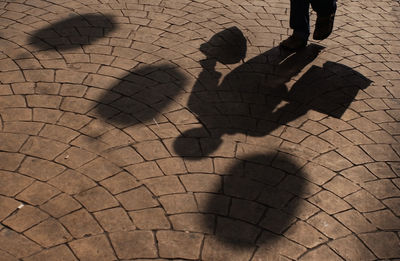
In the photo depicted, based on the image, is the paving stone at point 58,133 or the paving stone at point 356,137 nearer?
the paving stone at point 58,133

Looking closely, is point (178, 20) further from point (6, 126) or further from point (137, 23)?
point (6, 126)

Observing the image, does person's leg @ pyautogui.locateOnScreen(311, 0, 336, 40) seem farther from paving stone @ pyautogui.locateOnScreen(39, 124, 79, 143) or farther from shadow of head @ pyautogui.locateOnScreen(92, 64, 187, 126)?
paving stone @ pyautogui.locateOnScreen(39, 124, 79, 143)

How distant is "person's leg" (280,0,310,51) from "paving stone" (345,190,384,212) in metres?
2.53

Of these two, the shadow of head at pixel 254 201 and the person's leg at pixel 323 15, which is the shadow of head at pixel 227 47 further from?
the shadow of head at pixel 254 201

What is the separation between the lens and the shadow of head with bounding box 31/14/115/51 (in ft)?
17.0

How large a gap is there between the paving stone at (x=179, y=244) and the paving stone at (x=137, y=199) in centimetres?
29

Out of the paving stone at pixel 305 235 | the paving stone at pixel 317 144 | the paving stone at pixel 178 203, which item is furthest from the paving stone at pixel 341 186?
the paving stone at pixel 178 203

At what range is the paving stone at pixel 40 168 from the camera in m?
3.44

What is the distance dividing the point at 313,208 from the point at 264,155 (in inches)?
27.6

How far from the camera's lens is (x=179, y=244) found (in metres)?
3.02

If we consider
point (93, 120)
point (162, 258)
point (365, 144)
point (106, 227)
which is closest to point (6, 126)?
point (93, 120)

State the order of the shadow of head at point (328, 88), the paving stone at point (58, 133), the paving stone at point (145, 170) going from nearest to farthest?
the paving stone at point (145, 170) < the paving stone at point (58, 133) < the shadow of head at point (328, 88)

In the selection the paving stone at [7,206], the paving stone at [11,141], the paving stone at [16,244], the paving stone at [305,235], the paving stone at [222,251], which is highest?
the paving stone at [11,141]

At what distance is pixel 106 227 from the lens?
3082mm
